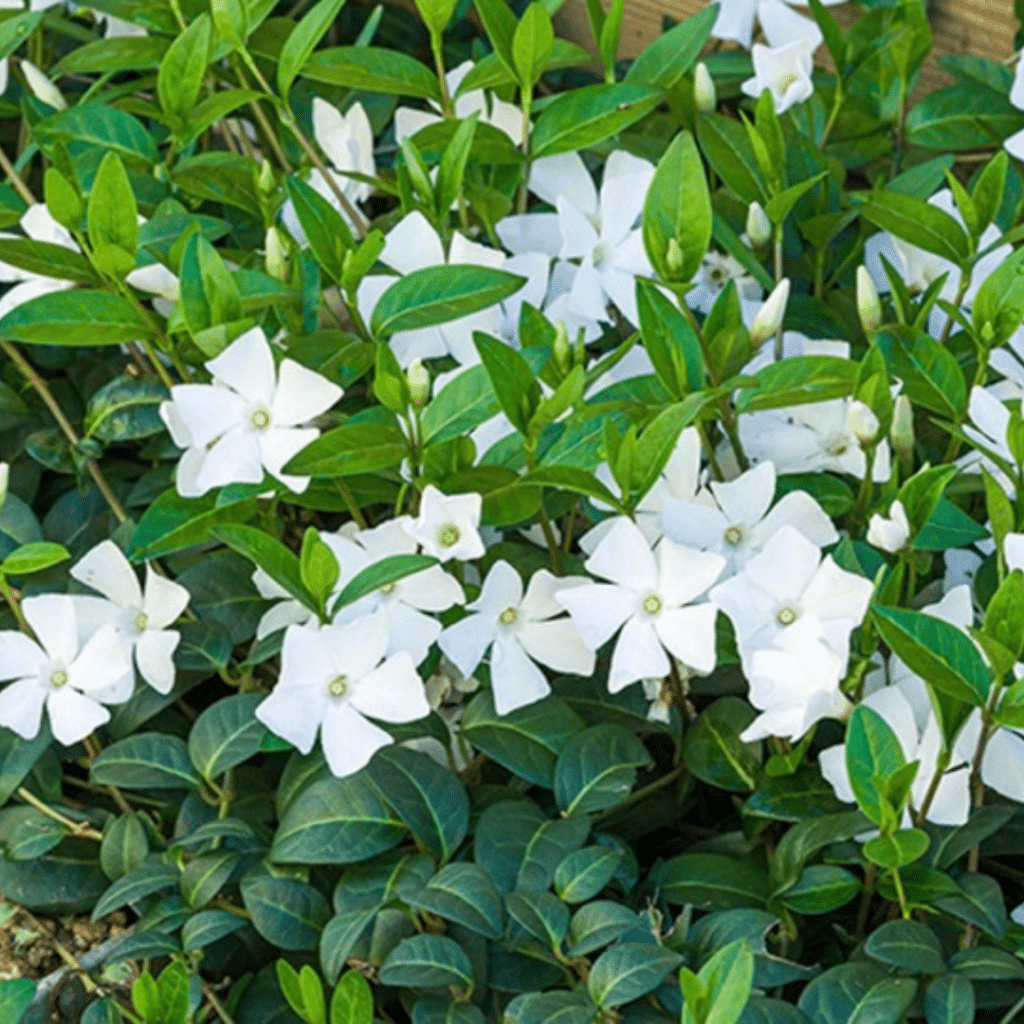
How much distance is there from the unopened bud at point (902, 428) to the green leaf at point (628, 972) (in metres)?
0.37

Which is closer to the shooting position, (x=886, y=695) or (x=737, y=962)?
(x=737, y=962)

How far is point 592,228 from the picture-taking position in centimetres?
139

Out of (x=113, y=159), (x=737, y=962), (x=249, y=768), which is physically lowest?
(x=249, y=768)

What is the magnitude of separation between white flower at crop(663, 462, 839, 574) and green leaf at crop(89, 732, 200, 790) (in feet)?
1.26

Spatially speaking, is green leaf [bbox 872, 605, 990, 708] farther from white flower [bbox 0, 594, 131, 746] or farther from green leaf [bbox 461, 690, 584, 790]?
white flower [bbox 0, 594, 131, 746]

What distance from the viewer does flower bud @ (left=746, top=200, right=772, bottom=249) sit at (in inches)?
54.6

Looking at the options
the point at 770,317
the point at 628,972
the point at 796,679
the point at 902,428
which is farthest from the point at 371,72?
the point at 628,972

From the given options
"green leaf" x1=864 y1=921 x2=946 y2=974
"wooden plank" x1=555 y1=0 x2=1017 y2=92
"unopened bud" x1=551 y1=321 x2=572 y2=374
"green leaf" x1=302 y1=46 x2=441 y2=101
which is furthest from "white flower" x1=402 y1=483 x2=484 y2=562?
"wooden plank" x1=555 y1=0 x2=1017 y2=92

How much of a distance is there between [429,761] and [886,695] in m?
0.31

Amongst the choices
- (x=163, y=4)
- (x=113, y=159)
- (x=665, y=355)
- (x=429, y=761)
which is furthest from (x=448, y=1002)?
(x=163, y=4)

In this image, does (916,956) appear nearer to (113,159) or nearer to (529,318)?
(529,318)

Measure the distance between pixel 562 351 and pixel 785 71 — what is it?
0.42 metres

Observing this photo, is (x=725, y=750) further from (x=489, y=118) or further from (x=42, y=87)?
(x=42, y=87)

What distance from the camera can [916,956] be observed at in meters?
1.05
